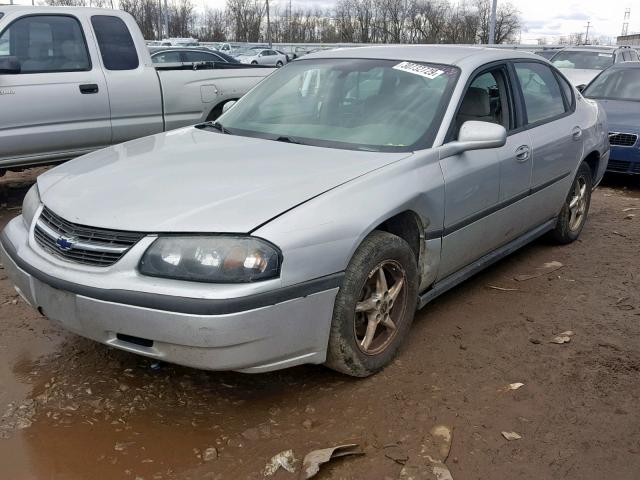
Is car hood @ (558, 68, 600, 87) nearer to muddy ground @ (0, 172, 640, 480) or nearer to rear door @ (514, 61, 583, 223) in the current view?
rear door @ (514, 61, 583, 223)

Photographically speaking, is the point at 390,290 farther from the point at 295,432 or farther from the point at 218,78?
the point at 218,78

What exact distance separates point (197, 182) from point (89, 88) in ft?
13.0

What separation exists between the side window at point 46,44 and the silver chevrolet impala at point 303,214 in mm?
2821

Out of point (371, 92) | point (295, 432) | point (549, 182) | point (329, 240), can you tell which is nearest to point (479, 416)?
point (295, 432)

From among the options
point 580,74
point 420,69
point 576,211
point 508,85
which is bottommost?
point 576,211

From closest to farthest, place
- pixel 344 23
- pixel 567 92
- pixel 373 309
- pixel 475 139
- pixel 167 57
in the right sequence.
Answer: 1. pixel 373 309
2. pixel 475 139
3. pixel 567 92
4. pixel 167 57
5. pixel 344 23

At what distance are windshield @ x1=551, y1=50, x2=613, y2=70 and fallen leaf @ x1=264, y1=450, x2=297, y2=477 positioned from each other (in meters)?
13.7

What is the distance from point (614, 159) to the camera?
782 cm

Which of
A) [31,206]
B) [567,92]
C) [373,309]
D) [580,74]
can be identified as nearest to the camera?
[373,309]

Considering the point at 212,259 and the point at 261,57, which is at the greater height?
the point at 261,57

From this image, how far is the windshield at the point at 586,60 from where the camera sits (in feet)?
45.9

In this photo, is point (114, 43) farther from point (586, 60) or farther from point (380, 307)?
point (586, 60)

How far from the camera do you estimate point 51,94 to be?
19.7 feet

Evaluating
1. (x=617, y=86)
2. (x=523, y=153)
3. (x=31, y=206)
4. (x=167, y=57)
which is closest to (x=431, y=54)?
(x=523, y=153)
